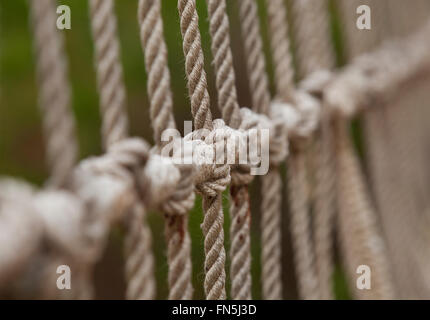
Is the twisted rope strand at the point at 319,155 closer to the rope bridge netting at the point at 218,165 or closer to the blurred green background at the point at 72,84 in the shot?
the rope bridge netting at the point at 218,165

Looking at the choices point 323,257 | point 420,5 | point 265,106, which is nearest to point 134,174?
point 265,106

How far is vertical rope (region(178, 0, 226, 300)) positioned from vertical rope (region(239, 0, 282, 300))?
0.66 feet

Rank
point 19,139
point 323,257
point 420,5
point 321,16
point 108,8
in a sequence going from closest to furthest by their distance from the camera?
1. point 108,8
2. point 323,257
3. point 321,16
4. point 420,5
5. point 19,139

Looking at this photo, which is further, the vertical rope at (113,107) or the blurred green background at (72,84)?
the blurred green background at (72,84)

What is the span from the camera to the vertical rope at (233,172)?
0.68 meters

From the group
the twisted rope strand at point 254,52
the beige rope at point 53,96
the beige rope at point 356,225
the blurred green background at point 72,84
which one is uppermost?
the blurred green background at point 72,84

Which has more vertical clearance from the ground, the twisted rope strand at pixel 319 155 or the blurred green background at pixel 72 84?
the blurred green background at pixel 72 84

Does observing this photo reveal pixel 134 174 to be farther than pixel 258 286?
No

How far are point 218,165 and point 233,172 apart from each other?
0.32 feet

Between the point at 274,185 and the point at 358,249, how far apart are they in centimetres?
32

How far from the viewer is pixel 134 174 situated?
0.47 meters

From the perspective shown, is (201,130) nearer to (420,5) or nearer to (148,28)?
(148,28)

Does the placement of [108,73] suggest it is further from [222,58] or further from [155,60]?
[222,58]

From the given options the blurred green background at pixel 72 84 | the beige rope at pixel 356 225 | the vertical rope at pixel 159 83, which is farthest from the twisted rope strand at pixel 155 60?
the blurred green background at pixel 72 84
